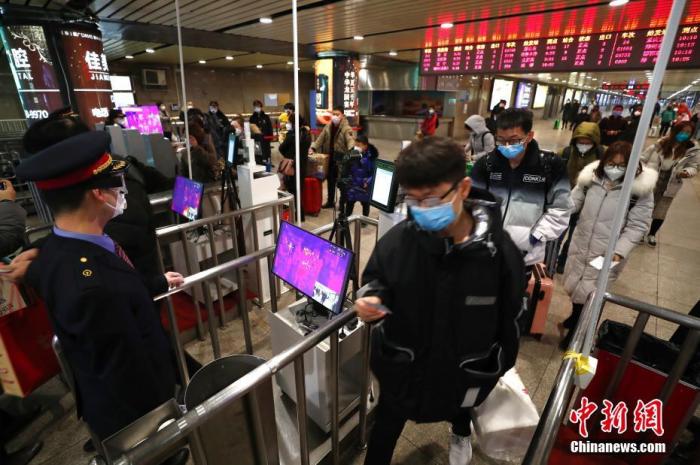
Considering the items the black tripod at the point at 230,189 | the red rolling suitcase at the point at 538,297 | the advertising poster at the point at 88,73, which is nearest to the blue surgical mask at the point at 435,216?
the red rolling suitcase at the point at 538,297

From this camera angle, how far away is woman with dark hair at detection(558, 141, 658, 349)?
2.33 metres

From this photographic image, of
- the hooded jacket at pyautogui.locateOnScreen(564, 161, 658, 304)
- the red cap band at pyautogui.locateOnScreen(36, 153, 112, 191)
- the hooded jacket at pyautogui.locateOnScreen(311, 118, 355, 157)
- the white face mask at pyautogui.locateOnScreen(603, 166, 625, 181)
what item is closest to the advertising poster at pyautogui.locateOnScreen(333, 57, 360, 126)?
the hooded jacket at pyautogui.locateOnScreen(311, 118, 355, 157)

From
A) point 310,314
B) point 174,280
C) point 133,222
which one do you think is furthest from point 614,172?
point 133,222

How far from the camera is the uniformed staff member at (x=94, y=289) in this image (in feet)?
3.72

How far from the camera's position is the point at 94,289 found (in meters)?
1.14

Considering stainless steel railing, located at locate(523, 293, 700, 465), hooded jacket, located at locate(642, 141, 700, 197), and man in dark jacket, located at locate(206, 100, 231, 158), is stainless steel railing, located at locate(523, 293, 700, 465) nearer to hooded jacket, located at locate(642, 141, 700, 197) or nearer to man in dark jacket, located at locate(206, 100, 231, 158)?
hooded jacket, located at locate(642, 141, 700, 197)

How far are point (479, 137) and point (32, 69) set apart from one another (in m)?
7.12

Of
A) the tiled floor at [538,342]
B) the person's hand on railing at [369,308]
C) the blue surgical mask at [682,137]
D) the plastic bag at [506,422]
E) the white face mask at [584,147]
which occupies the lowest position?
the tiled floor at [538,342]

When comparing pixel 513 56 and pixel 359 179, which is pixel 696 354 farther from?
pixel 513 56

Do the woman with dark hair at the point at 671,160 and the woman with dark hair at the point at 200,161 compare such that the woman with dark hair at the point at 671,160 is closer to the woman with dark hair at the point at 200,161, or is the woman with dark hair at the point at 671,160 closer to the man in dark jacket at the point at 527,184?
the man in dark jacket at the point at 527,184

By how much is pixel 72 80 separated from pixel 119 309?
6897mm

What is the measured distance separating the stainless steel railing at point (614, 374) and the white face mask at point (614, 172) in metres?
1.16

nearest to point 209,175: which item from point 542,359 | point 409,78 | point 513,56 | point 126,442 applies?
point 126,442

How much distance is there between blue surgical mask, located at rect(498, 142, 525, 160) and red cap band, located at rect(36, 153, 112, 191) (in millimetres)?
2068
